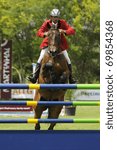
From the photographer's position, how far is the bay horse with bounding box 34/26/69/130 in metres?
8.25

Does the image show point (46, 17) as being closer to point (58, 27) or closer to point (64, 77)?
point (58, 27)

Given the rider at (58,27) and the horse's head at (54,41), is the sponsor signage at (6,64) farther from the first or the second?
the horse's head at (54,41)

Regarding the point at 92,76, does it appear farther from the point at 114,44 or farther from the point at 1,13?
the point at 114,44

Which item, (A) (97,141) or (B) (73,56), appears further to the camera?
(B) (73,56)

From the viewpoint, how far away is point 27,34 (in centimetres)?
3788

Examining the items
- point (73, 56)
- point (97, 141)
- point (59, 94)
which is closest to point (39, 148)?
point (97, 141)

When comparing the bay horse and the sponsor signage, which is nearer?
the bay horse

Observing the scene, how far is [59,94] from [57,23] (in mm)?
1160

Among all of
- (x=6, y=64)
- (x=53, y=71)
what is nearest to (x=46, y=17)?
(x=6, y=64)

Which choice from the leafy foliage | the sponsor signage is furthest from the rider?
the leafy foliage

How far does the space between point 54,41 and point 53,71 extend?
0.50 m

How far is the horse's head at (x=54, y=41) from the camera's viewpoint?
8.21m

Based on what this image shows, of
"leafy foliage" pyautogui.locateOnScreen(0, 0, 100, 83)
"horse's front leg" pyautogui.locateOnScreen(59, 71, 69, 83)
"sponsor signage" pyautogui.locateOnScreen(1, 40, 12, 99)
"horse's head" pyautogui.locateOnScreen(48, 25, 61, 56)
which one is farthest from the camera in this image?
"leafy foliage" pyautogui.locateOnScreen(0, 0, 100, 83)

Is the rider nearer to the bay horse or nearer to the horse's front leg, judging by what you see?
the bay horse
